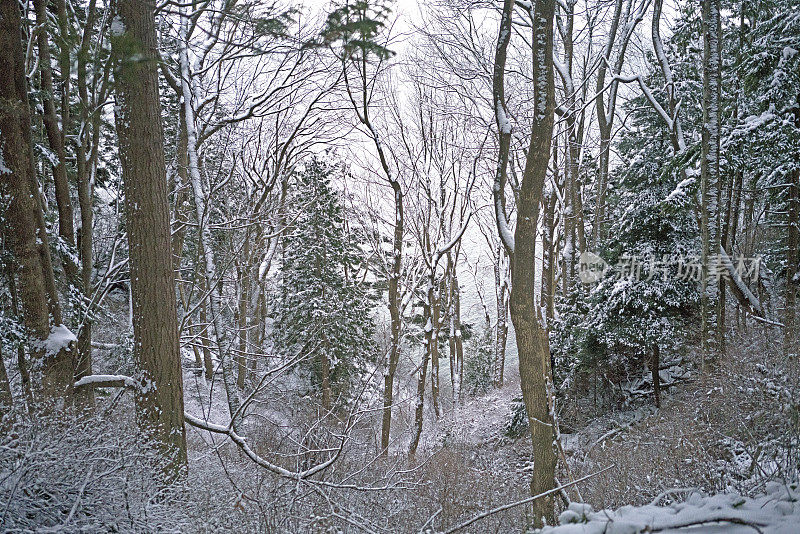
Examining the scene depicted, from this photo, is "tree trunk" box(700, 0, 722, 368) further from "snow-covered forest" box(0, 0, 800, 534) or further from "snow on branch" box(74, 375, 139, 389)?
"snow on branch" box(74, 375, 139, 389)

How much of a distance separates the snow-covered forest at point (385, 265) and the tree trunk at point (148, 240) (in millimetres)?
25

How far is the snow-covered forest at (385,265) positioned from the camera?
3.92 m

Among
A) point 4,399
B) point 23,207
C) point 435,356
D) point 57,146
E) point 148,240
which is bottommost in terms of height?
point 435,356

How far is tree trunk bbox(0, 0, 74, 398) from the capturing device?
5.05 m

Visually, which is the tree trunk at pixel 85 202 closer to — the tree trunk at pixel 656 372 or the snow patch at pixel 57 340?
the snow patch at pixel 57 340

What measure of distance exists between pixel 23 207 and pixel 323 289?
11.2 meters

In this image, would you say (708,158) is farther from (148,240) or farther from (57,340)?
(57,340)

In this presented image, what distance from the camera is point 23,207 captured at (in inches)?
202

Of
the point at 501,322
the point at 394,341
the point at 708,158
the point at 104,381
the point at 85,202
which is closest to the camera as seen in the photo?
the point at 104,381

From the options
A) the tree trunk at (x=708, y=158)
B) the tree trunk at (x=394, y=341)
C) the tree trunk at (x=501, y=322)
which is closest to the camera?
the tree trunk at (x=708, y=158)

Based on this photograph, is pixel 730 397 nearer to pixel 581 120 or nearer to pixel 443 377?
pixel 581 120
